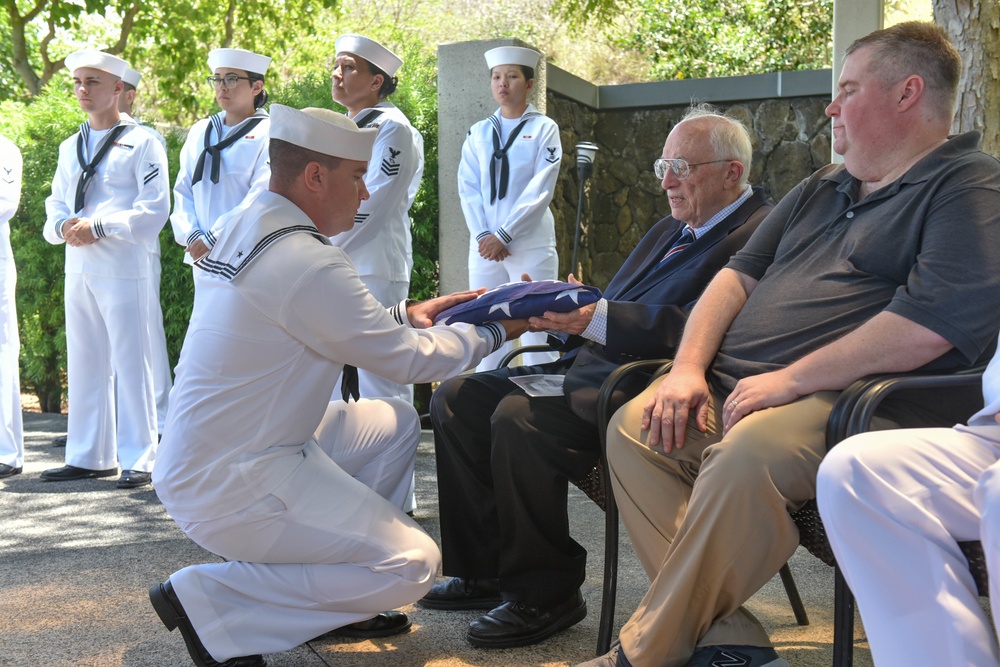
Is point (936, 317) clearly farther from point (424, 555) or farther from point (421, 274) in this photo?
point (421, 274)

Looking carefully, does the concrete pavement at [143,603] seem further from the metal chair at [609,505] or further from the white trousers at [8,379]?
the white trousers at [8,379]

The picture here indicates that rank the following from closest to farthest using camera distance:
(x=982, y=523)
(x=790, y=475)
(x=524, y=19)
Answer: (x=982, y=523), (x=790, y=475), (x=524, y=19)

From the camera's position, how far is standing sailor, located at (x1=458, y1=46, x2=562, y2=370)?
709 centimetres

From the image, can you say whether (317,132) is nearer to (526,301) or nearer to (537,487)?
(526,301)

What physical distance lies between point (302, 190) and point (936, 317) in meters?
1.79

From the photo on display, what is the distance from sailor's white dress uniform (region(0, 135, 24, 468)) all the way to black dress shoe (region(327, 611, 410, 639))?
3769 millimetres

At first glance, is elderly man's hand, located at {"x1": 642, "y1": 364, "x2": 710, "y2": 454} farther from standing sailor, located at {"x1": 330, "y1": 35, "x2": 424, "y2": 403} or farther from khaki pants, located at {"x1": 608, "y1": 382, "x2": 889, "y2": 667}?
standing sailor, located at {"x1": 330, "y1": 35, "x2": 424, "y2": 403}

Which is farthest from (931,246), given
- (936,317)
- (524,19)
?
(524,19)

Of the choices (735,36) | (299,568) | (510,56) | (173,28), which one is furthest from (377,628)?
(735,36)

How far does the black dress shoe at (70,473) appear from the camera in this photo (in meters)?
6.22

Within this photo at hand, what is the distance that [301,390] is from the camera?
309 centimetres

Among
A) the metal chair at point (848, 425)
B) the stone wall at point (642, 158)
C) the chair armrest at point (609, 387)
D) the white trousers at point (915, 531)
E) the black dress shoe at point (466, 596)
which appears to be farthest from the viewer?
the stone wall at point (642, 158)

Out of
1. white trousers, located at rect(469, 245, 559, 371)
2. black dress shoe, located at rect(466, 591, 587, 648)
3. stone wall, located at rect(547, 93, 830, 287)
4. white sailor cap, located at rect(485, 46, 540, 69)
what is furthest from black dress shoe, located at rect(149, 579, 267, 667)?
stone wall, located at rect(547, 93, 830, 287)

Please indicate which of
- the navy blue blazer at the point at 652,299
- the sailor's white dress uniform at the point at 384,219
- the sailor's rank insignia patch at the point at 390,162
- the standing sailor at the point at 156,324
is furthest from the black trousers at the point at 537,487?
the standing sailor at the point at 156,324
